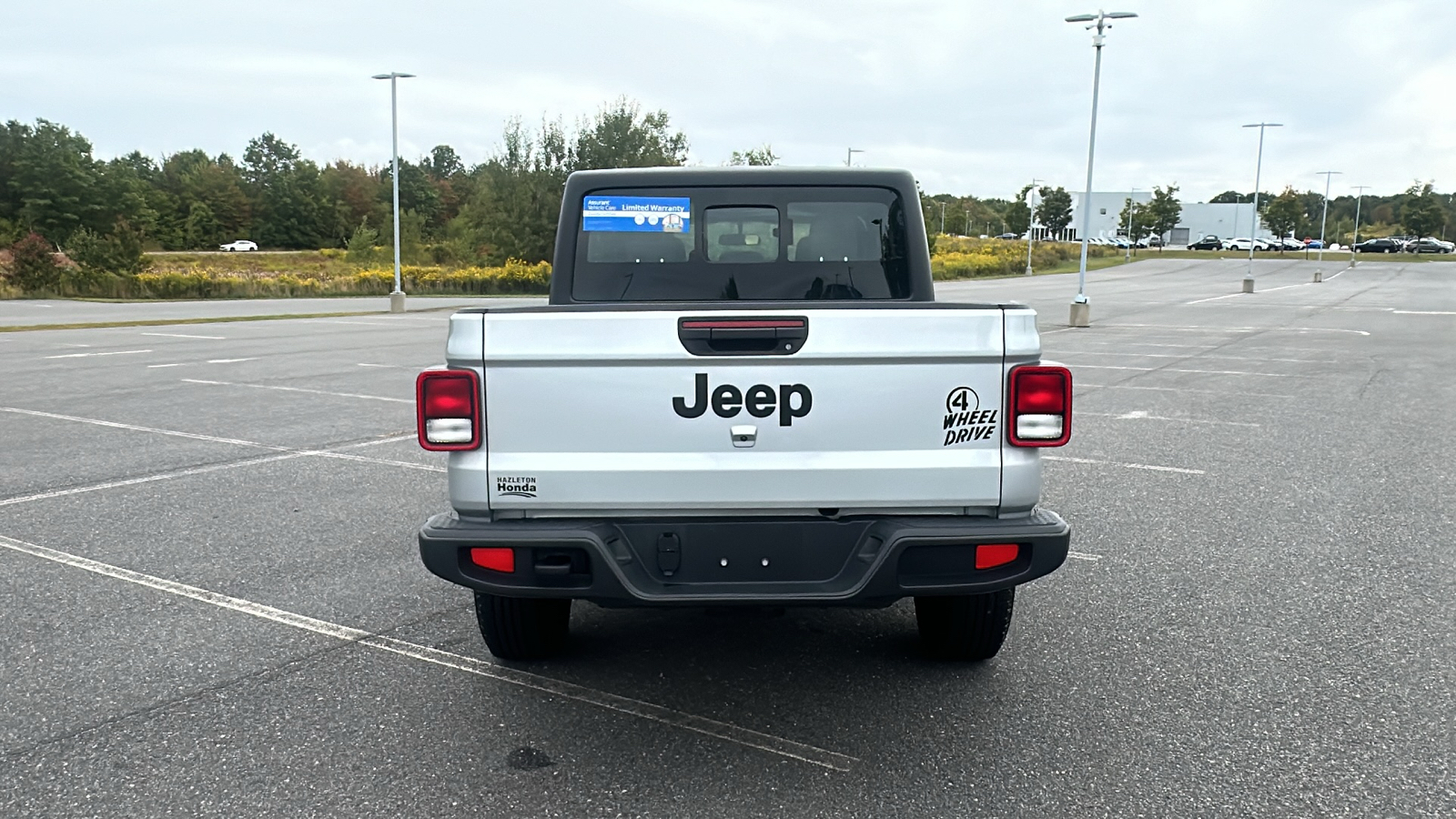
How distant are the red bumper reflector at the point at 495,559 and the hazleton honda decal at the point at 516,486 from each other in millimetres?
187

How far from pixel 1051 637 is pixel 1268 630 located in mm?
994

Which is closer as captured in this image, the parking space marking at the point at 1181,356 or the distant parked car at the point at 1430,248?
the parking space marking at the point at 1181,356

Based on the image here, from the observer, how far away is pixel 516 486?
3537mm

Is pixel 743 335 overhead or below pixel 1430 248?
below

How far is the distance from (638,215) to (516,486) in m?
1.87

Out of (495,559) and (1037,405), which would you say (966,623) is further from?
(495,559)

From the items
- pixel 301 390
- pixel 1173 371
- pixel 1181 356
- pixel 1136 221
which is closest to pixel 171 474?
pixel 301 390

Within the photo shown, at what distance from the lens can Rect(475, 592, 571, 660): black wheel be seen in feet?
13.6

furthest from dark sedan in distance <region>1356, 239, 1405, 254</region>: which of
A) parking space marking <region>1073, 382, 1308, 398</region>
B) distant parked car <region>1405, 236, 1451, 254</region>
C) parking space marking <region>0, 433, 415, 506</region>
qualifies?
parking space marking <region>0, 433, 415, 506</region>

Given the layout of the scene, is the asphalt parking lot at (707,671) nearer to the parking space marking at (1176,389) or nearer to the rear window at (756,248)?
the rear window at (756,248)

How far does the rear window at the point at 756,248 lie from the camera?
195 inches

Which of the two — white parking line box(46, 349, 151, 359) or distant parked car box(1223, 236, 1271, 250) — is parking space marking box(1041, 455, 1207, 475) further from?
distant parked car box(1223, 236, 1271, 250)

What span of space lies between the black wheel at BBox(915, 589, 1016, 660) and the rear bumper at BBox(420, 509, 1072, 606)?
24.0 inches

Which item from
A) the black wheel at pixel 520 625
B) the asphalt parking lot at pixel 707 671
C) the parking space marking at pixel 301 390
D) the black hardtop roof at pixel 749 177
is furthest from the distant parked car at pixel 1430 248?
the black wheel at pixel 520 625
